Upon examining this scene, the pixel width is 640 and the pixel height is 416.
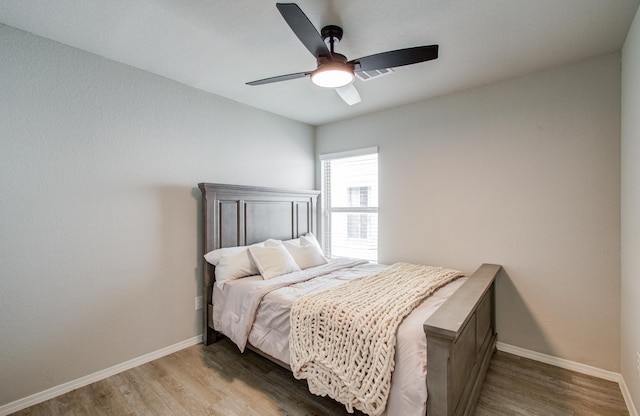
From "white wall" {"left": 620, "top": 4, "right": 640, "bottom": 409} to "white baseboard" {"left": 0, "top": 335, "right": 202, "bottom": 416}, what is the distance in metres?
3.37

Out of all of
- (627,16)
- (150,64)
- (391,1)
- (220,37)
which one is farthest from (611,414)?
(150,64)

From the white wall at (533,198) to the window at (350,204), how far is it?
43 cm

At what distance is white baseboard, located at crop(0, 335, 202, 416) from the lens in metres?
1.89

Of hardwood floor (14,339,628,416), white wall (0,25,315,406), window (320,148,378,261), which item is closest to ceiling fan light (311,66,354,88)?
white wall (0,25,315,406)

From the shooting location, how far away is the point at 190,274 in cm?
279

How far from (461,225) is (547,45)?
1593mm

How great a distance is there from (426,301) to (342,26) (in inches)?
76.4

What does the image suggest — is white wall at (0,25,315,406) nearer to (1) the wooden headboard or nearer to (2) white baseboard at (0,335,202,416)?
(2) white baseboard at (0,335,202,416)

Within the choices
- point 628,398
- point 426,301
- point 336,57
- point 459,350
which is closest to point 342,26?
point 336,57

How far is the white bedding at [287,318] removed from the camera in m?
1.43

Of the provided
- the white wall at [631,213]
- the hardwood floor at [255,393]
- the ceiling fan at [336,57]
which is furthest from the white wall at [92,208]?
the white wall at [631,213]

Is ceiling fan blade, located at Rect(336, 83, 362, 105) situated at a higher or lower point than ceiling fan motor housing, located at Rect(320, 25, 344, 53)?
lower

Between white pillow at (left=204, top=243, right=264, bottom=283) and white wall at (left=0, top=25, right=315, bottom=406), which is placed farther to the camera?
white pillow at (left=204, top=243, right=264, bottom=283)

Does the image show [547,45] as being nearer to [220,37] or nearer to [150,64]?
[220,37]
